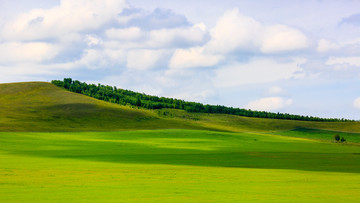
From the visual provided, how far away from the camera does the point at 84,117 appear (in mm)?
121812

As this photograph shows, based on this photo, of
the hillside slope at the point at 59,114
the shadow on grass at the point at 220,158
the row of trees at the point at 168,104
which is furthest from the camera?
the row of trees at the point at 168,104

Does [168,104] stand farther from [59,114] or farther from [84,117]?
[59,114]

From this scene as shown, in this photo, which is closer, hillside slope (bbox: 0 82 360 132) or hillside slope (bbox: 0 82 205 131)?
hillside slope (bbox: 0 82 205 131)

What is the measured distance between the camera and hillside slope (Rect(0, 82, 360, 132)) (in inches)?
4373

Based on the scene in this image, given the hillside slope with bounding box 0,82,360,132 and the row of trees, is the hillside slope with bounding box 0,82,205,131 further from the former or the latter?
the row of trees

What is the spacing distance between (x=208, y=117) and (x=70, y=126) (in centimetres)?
6292

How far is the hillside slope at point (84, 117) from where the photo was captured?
111062mm

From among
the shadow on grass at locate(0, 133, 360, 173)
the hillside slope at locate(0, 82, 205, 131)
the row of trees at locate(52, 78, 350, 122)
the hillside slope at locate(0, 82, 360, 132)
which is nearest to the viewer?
the shadow on grass at locate(0, 133, 360, 173)

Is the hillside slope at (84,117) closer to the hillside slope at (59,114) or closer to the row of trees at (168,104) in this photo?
the hillside slope at (59,114)

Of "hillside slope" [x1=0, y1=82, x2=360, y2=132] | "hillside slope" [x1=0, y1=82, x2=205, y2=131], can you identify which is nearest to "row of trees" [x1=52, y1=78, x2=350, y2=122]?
"hillside slope" [x1=0, y1=82, x2=360, y2=132]

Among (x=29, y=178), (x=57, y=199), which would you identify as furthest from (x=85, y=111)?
(x=57, y=199)

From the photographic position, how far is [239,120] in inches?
6220

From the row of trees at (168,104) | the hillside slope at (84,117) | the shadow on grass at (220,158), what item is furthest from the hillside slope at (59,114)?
the shadow on grass at (220,158)

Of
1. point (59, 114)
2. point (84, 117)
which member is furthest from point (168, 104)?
point (59, 114)
